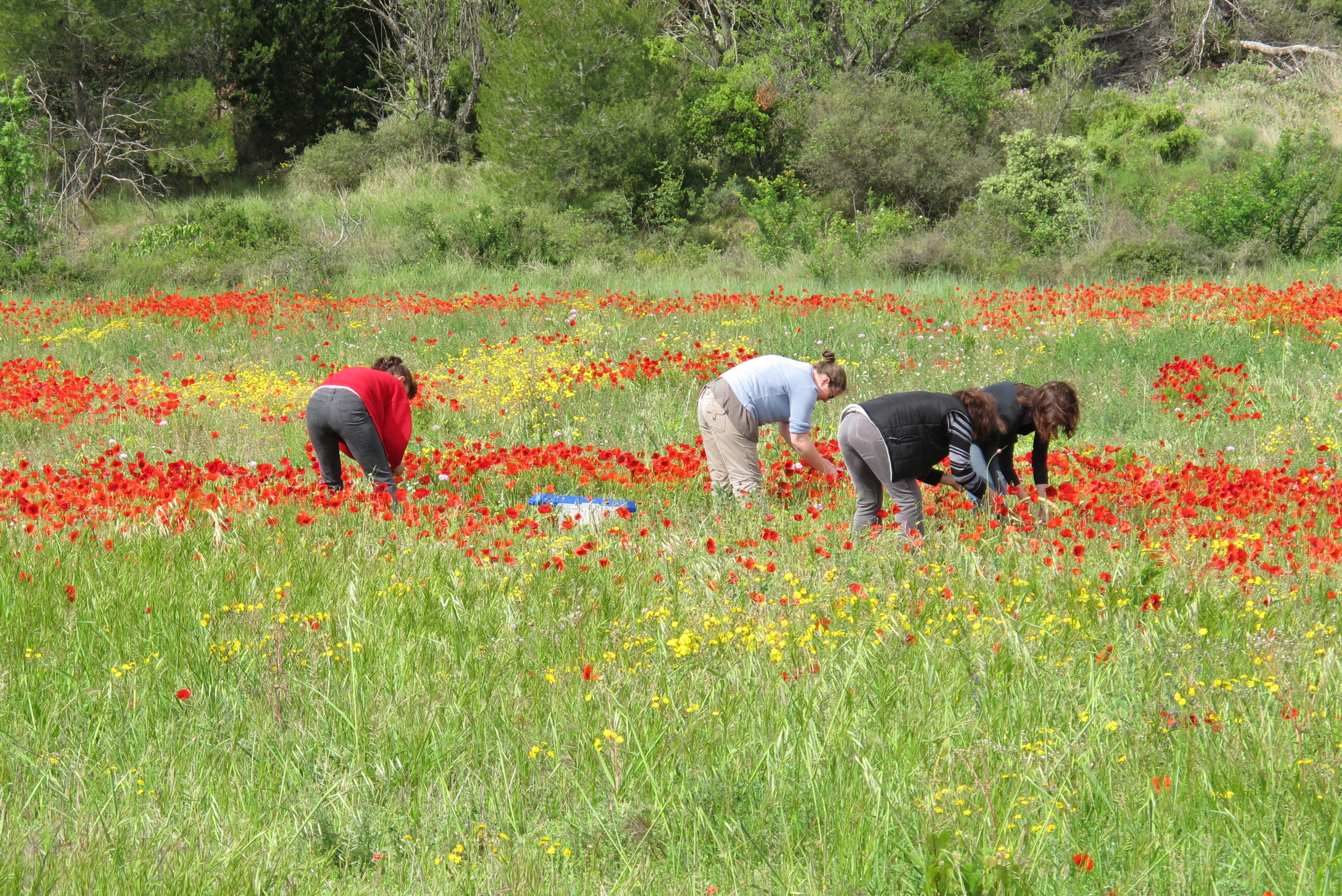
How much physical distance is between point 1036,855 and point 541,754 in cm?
133

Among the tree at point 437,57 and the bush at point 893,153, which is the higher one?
the tree at point 437,57

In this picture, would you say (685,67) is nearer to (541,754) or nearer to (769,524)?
(769,524)

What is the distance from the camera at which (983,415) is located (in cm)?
518

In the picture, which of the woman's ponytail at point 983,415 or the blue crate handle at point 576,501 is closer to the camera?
the woman's ponytail at point 983,415

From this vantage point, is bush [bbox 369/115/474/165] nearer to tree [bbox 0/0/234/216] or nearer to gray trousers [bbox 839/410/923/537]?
tree [bbox 0/0/234/216]

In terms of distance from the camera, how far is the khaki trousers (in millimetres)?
6340

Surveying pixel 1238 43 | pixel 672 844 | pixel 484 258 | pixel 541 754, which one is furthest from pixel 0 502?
pixel 1238 43

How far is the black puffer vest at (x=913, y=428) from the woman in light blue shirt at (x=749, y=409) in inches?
27.8

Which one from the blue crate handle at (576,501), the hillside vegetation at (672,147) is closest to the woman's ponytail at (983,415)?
the blue crate handle at (576,501)

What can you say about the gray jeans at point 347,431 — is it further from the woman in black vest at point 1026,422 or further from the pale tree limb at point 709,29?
the pale tree limb at point 709,29

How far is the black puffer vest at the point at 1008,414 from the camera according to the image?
521cm

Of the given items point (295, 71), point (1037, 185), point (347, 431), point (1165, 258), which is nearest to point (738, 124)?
point (1037, 185)

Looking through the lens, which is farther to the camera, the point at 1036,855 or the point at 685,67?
the point at 685,67

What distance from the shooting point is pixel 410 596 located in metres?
4.02
